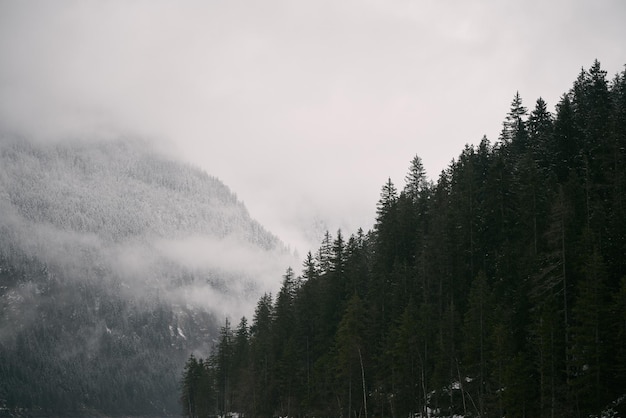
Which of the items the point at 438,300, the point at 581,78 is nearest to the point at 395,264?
the point at 438,300

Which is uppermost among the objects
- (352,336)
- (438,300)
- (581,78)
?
(581,78)

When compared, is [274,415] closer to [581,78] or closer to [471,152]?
[471,152]

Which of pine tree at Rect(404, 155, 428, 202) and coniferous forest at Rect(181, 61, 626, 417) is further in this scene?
pine tree at Rect(404, 155, 428, 202)

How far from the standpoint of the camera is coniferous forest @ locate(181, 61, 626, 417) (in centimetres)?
5028

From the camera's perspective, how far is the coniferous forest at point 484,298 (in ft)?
165

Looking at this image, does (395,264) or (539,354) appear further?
(395,264)

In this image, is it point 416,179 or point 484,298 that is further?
point 416,179

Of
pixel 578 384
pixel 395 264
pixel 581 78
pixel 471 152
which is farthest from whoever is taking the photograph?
pixel 581 78

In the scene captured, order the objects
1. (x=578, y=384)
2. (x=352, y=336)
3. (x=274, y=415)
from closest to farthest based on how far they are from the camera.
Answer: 1. (x=578, y=384)
2. (x=352, y=336)
3. (x=274, y=415)

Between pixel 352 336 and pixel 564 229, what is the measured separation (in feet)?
86.1

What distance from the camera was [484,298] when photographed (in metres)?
59.2

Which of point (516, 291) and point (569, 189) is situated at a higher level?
point (569, 189)

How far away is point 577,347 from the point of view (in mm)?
47688

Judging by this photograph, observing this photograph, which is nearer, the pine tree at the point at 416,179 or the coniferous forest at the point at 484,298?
the coniferous forest at the point at 484,298
